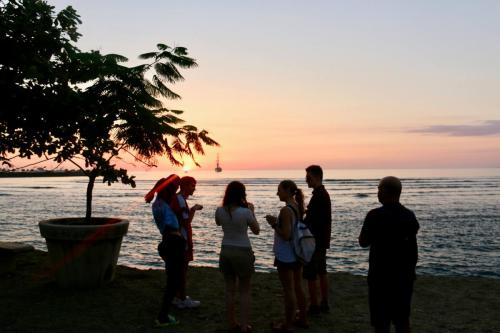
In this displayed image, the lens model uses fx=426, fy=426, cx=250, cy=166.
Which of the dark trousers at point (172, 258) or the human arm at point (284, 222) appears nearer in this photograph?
the human arm at point (284, 222)

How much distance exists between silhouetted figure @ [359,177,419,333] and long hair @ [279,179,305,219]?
4.33ft

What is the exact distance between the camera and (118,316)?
593 cm

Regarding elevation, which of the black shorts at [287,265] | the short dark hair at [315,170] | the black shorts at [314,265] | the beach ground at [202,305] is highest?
the short dark hair at [315,170]

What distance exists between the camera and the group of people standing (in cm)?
391

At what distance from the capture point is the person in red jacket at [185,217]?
19.1 feet

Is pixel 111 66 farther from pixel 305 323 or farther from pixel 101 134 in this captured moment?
pixel 305 323

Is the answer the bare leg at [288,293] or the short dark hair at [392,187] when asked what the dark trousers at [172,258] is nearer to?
the bare leg at [288,293]

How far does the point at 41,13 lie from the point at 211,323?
5106mm

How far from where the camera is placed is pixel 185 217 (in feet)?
19.4

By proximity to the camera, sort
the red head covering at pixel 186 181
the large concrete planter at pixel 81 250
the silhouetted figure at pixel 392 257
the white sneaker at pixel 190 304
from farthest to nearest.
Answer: the large concrete planter at pixel 81 250
the white sneaker at pixel 190 304
the red head covering at pixel 186 181
the silhouetted figure at pixel 392 257

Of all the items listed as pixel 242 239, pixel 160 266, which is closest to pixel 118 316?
pixel 242 239

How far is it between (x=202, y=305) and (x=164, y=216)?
1871 millimetres

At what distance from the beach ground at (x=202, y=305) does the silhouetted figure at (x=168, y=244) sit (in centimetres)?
35

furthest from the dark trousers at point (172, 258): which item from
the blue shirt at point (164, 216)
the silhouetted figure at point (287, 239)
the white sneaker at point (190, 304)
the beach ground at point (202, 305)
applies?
the silhouetted figure at point (287, 239)
